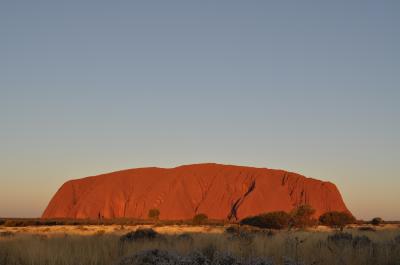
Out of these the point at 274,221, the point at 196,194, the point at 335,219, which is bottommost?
the point at 274,221

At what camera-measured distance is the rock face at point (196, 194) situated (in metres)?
128

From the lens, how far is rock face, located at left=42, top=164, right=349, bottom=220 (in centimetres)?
12838

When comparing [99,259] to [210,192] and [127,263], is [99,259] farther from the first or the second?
[210,192]

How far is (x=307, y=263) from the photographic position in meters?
9.27

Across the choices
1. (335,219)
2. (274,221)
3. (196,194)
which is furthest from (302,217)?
(196,194)

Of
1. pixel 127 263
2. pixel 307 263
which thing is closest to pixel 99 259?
pixel 127 263

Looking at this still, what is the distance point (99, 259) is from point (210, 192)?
127204 millimetres

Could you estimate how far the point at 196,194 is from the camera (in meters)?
137

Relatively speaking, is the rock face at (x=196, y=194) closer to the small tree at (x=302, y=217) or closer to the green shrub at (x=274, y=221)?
the green shrub at (x=274, y=221)

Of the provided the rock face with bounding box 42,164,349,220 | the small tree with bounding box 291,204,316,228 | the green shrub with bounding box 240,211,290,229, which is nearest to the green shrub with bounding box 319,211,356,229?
the green shrub with bounding box 240,211,290,229

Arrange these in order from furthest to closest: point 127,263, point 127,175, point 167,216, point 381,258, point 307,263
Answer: point 127,175, point 167,216, point 381,258, point 307,263, point 127,263

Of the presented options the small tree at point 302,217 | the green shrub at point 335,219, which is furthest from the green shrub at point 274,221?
the green shrub at point 335,219

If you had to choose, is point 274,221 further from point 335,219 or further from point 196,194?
point 196,194

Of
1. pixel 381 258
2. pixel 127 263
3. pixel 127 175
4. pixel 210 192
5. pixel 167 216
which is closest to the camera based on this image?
pixel 127 263
